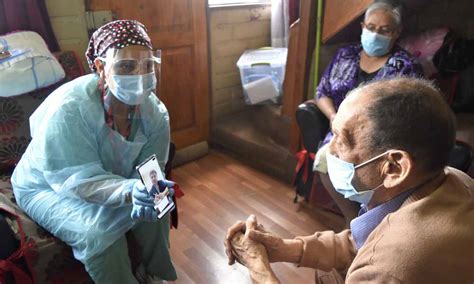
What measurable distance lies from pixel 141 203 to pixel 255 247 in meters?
0.49

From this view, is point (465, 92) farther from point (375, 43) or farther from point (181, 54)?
point (181, 54)

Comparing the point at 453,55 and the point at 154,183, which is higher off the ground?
the point at 453,55

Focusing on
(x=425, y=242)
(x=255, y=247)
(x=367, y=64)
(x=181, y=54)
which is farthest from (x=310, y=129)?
(x=425, y=242)

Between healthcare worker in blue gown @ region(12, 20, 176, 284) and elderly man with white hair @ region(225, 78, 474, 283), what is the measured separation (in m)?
0.67

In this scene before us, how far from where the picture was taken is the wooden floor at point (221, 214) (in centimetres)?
178

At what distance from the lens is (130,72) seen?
4.48 feet

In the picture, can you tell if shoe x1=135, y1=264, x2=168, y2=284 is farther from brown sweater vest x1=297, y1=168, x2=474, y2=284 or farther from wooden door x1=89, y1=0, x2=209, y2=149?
wooden door x1=89, y1=0, x2=209, y2=149

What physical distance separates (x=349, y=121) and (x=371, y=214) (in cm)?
21

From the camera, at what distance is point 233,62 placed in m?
3.11

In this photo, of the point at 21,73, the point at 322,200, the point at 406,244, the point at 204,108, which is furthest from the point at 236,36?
the point at 406,244

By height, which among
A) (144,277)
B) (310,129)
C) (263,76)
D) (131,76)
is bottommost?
(144,277)

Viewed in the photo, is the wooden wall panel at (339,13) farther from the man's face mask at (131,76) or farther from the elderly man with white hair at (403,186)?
the elderly man with white hair at (403,186)

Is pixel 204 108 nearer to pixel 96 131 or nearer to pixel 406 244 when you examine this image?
pixel 96 131

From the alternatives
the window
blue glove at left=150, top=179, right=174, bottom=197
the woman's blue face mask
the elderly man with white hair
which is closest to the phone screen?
blue glove at left=150, top=179, right=174, bottom=197
